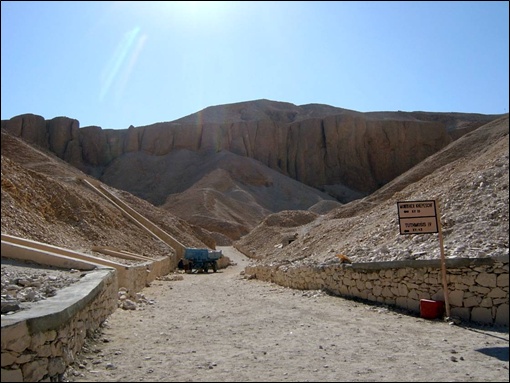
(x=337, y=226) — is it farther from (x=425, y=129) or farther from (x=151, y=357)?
(x=425, y=129)

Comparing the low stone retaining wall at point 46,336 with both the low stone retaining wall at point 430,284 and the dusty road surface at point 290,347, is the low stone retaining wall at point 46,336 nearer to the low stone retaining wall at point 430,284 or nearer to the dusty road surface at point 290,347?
the dusty road surface at point 290,347

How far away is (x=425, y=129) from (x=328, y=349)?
8000 cm

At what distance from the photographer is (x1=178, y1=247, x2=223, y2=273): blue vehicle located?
27.7 meters

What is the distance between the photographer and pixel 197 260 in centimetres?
2775

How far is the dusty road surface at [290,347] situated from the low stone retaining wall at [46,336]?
0.29 m

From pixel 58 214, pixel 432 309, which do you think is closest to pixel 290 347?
pixel 432 309

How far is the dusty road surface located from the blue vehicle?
16805 millimetres

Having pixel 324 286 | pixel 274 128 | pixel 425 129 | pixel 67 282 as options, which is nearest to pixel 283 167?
pixel 274 128

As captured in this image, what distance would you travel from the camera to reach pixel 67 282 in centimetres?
802

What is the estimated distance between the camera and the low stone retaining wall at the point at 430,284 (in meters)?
8.08

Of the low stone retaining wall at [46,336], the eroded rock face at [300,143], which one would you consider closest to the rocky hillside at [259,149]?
the eroded rock face at [300,143]

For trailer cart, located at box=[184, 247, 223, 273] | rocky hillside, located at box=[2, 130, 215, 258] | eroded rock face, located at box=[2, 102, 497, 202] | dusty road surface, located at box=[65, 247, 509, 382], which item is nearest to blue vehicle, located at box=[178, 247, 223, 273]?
trailer cart, located at box=[184, 247, 223, 273]

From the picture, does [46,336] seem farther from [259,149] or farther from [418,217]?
[259,149]

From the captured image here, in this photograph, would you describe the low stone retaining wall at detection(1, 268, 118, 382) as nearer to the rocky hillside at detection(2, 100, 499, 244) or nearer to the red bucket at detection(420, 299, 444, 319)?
the red bucket at detection(420, 299, 444, 319)
